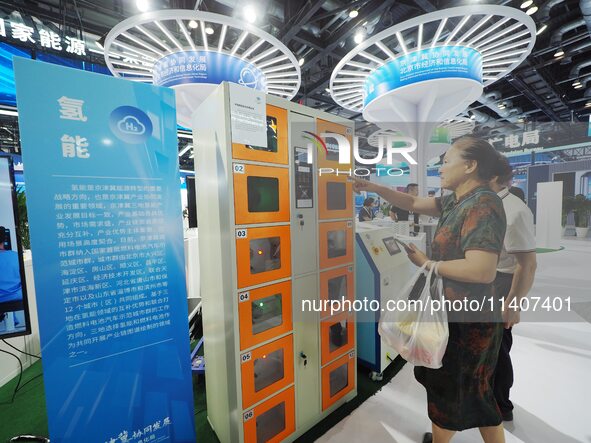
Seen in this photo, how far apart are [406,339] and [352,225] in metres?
1.16

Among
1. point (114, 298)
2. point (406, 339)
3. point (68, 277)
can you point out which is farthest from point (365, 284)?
point (68, 277)

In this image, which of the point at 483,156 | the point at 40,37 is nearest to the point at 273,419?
the point at 483,156

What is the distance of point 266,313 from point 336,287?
76cm

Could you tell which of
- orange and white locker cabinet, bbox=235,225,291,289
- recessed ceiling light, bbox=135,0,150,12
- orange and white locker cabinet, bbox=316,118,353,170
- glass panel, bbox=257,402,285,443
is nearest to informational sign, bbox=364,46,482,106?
orange and white locker cabinet, bbox=316,118,353,170

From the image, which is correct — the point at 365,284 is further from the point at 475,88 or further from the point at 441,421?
the point at 475,88

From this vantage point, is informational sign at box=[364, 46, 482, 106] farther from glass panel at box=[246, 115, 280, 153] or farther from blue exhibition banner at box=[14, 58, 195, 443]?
blue exhibition banner at box=[14, 58, 195, 443]

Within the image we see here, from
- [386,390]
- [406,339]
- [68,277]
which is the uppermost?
[68,277]

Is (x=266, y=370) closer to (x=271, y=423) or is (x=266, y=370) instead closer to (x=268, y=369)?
(x=268, y=369)

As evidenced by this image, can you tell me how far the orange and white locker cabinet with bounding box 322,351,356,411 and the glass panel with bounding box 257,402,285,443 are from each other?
1.44ft

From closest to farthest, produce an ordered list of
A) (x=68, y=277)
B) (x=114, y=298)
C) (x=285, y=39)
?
(x=68, y=277) → (x=114, y=298) → (x=285, y=39)

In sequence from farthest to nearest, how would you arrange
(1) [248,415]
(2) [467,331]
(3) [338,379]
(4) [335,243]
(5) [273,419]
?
(3) [338,379]
(4) [335,243]
(5) [273,419]
(1) [248,415]
(2) [467,331]

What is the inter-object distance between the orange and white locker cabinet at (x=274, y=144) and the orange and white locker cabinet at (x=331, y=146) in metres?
0.34

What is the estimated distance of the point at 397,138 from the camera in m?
1.75

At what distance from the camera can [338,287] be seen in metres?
2.52
